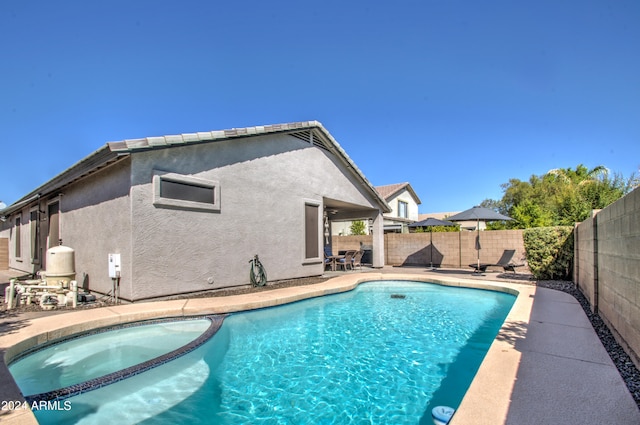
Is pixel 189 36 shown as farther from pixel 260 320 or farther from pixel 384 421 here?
pixel 384 421

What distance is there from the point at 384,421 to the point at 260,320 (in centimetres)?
405

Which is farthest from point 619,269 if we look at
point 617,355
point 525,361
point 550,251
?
point 550,251

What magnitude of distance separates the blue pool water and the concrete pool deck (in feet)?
2.21

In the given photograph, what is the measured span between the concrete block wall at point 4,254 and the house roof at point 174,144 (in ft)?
21.0

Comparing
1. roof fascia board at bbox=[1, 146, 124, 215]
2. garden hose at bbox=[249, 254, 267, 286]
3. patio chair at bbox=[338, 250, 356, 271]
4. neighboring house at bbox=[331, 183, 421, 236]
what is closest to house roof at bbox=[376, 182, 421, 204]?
neighboring house at bbox=[331, 183, 421, 236]

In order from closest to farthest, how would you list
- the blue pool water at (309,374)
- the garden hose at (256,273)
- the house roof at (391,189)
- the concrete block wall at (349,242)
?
the blue pool water at (309,374) → the garden hose at (256,273) → the concrete block wall at (349,242) → the house roof at (391,189)

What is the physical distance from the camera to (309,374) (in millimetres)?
4457

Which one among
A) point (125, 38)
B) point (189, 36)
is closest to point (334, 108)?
point (189, 36)

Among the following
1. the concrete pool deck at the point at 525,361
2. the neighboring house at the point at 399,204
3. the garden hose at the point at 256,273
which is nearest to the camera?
the concrete pool deck at the point at 525,361

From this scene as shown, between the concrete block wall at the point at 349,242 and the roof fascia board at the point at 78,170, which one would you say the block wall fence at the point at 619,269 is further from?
the concrete block wall at the point at 349,242

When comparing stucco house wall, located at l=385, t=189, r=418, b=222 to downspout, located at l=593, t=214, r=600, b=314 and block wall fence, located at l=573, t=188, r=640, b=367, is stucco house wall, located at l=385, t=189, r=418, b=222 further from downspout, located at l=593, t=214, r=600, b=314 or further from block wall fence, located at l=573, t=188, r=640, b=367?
block wall fence, located at l=573, t=188, r=640, b=367

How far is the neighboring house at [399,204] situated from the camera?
89.7ft

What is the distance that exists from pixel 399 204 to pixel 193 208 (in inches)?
1043

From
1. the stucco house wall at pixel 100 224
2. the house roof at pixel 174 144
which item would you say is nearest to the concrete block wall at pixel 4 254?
the house roof at pixel 174 144
